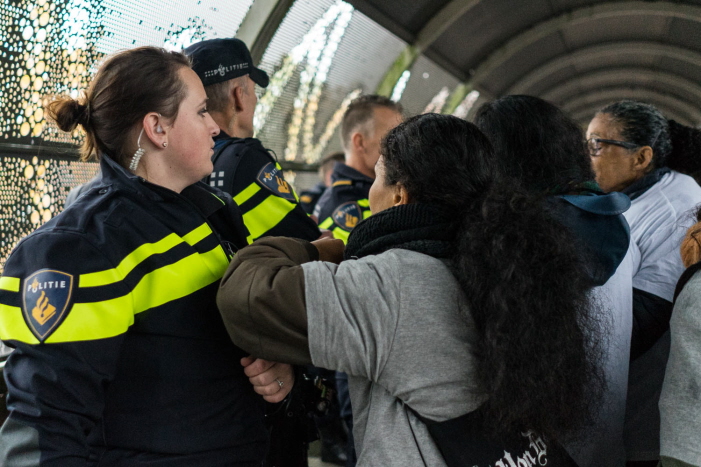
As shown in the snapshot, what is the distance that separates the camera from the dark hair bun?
1.91 metres

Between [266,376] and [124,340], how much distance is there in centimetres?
44

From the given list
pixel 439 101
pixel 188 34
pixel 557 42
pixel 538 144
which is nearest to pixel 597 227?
pixel 538 144

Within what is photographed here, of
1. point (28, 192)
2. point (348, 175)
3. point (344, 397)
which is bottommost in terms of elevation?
point (344, 397)

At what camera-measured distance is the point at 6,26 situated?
269 cm

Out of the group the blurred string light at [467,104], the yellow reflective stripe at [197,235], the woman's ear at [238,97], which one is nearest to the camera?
the yellow reflective stripe at [197,235]

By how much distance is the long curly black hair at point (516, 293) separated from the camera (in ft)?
5.45

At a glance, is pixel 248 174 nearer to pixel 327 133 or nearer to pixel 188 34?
pixel 188 34

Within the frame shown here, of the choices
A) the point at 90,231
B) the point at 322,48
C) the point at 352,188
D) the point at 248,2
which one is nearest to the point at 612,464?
the point at 90,231

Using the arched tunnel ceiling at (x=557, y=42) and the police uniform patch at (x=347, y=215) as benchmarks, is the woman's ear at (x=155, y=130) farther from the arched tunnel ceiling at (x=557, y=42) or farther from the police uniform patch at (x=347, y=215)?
the arched tunnel ceiling at (x=557, y=42)

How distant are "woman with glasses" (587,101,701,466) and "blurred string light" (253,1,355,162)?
110 inches

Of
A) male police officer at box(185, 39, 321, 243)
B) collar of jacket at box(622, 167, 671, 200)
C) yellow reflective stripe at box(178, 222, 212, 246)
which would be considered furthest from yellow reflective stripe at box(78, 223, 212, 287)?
collar of jacket at box(622, 167, 671, 200)

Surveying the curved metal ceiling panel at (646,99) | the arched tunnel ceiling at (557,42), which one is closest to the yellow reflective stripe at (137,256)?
the arched tunnel ceiling at (557,42)

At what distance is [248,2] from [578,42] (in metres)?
→ 6.32

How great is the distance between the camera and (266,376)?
194 centimetres
